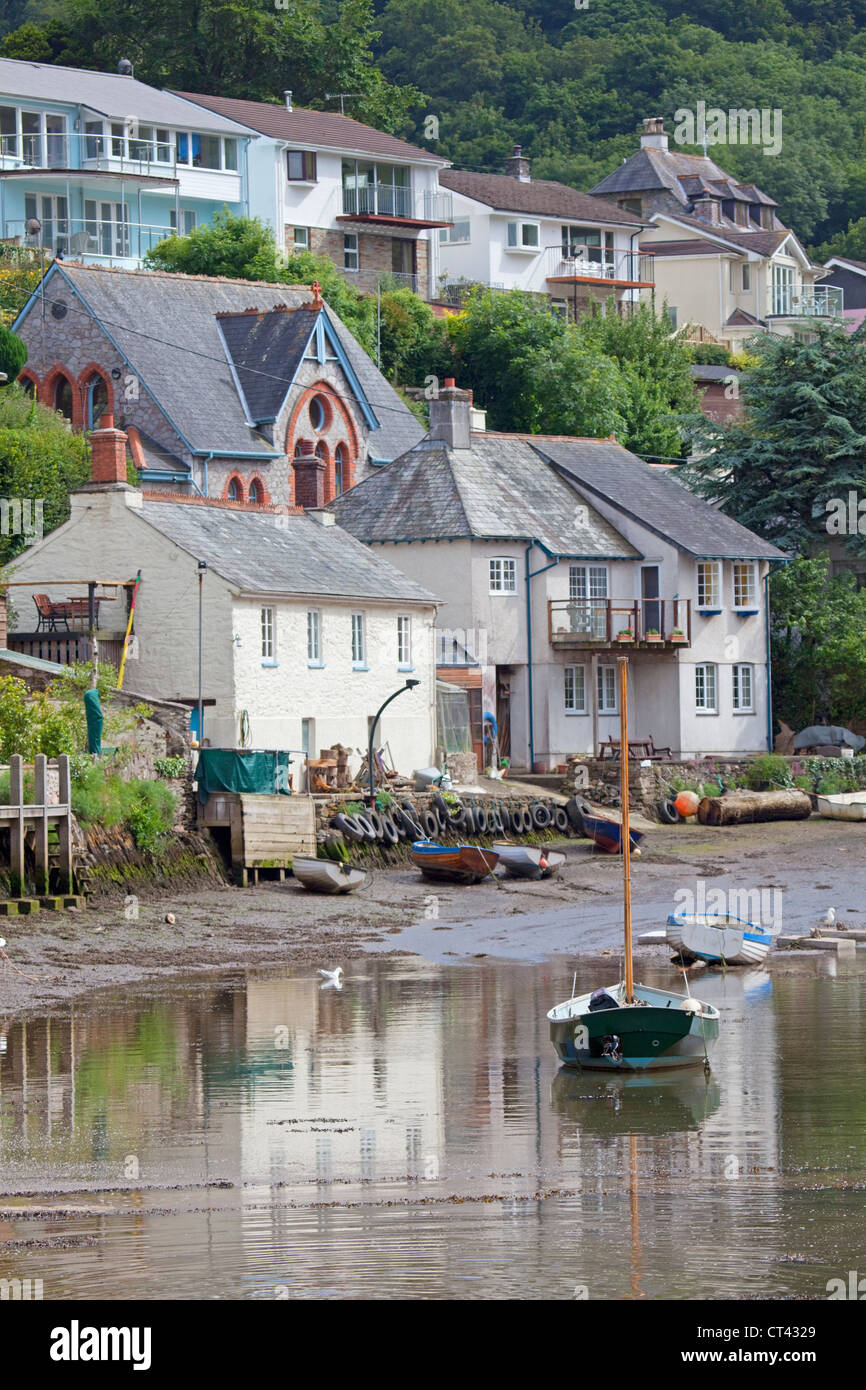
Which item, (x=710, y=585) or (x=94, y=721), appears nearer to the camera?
(x=94, y=721)

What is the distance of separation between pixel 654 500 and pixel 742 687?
5.84m

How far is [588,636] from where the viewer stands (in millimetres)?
57281

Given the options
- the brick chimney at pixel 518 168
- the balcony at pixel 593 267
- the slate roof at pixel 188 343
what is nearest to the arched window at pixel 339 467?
the slate roof at pixel 188 343

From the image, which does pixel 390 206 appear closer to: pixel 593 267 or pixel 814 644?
pixel 593 267

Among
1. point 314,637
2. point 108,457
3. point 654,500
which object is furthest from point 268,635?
point 654,500

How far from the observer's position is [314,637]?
48.7 metres

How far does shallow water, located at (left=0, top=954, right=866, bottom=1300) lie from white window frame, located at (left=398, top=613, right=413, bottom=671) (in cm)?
1989

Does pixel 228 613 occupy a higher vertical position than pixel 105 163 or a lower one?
lower

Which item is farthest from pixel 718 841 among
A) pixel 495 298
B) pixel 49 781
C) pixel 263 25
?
pixel 263 25

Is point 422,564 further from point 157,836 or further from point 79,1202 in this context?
point 79,1202

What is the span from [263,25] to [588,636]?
154 feet

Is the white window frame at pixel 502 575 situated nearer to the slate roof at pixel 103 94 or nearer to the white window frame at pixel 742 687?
the white window frame at pixel 742 687
